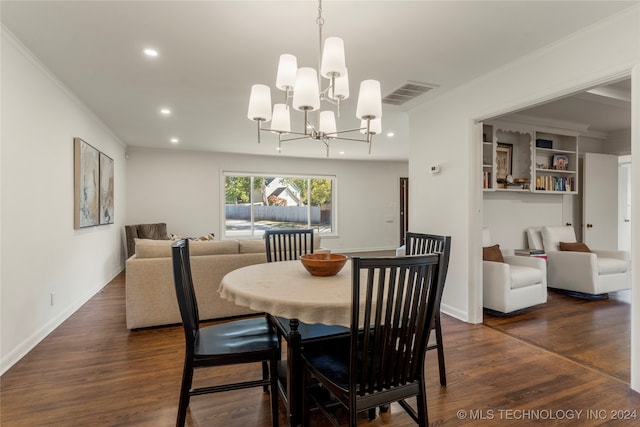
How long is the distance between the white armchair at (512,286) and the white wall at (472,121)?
247 mm

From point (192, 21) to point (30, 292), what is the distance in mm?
2485

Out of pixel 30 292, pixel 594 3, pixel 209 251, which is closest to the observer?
pixel 594 3

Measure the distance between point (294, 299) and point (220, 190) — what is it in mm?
6178

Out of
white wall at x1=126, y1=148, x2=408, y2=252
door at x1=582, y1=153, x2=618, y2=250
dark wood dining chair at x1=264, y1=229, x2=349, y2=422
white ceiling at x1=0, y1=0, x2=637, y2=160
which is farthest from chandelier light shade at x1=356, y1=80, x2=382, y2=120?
white wall at x1=126, y1=148, x2=408, y2=252

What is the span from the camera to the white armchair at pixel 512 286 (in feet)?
11.0

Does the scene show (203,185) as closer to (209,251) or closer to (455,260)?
(209,251)

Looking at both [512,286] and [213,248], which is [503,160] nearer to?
[512,286]

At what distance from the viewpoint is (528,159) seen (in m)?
4.54

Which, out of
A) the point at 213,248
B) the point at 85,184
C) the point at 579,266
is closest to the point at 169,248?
the point at 213,248

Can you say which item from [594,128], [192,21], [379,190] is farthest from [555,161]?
[192,21]

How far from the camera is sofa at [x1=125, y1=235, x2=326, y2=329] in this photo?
308cm

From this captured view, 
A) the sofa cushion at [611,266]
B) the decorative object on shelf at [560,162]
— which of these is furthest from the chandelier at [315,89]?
the decorative object on shelf at [560,162]

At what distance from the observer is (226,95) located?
11.8ft

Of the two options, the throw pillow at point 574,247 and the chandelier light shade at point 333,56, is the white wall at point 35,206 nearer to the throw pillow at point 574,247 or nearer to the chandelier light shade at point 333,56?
the chandelier light shade at point 333,56
